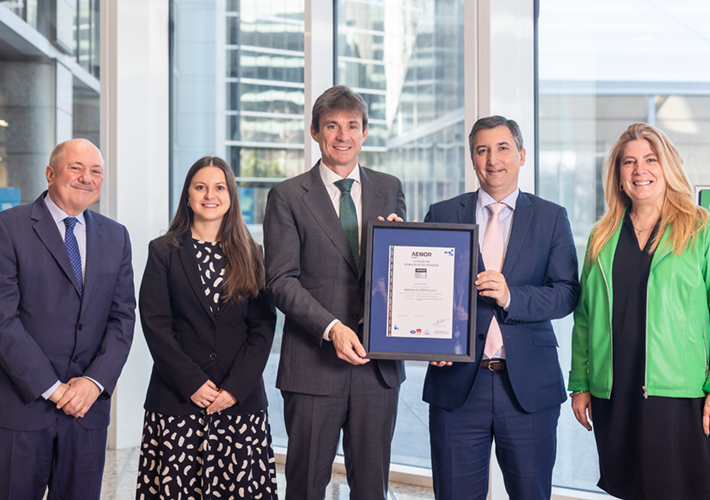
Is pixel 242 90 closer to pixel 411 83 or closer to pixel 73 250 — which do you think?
pixel 411 83

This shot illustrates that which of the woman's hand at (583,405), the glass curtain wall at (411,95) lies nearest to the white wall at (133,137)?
the glass curtain wall at (411,95)

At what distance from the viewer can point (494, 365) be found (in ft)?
7.42

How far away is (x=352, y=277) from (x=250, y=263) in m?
0.48

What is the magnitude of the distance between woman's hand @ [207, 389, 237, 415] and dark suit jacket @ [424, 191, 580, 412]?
748 millimetres

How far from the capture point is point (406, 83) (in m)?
3.96

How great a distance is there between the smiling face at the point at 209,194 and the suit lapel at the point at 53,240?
509 millimetres

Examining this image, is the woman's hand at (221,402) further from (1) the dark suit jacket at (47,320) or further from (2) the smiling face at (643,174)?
(2) the smiling face at (643,174)

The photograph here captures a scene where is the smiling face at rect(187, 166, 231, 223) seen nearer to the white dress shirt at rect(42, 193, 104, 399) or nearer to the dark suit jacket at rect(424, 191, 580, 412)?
the white dress shirt at rect(42, 193, 104, 399)

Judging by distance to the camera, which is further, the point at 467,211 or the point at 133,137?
the point at 133,137

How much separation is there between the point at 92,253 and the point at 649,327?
2.01 metres

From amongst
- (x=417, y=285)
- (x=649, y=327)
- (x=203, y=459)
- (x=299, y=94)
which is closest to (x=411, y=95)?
(x=299, y=94)

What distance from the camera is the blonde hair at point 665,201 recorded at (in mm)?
2105

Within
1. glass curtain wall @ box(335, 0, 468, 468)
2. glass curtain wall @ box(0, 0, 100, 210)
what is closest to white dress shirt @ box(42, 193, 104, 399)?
glass curtain wall @ box(335, 0, 468, 468)

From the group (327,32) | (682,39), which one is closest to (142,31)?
(327,32)
